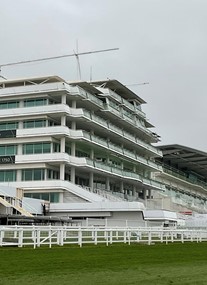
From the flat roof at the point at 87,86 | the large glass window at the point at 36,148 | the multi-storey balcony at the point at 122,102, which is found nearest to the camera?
the large glass window at the point at 36,148

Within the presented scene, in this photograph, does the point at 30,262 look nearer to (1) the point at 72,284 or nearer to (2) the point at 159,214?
(1) the point at 72,284

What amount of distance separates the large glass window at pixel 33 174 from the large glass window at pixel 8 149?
108 inches

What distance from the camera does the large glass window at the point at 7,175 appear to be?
63156mm

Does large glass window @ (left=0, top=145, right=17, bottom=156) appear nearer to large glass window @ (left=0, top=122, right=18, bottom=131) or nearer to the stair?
large glass window @ (left=0, top=122, right=18, bottom=131)

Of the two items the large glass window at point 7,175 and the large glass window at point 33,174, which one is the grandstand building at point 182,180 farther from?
the large glass window at point 7,175

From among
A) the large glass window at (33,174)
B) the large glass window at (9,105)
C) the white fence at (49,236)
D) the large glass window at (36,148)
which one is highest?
the large glass window at (9,105)

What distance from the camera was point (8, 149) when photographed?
6394 cm

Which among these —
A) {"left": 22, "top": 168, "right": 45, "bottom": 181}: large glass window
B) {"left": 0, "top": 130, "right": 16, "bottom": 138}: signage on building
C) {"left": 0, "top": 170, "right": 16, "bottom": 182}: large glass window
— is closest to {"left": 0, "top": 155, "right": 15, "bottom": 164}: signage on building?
{"left": 0, "top": 170, "right": 16, "bottom": 182}: large glass window

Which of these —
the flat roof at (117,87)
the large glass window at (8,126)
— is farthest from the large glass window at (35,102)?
the flat roof at (117,87)

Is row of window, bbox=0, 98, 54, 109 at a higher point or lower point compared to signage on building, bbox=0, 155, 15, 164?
higher

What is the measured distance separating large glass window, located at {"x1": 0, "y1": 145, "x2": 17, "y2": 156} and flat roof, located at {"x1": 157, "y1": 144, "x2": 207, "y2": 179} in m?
52.6

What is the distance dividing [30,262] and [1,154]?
47.8 metres

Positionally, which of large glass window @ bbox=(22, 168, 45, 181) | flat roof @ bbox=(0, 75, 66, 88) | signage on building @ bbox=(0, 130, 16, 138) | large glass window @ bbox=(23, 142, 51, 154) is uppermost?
flat roof @ bbox=(0, 75, 66, 88)

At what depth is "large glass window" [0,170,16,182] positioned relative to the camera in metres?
63.2
